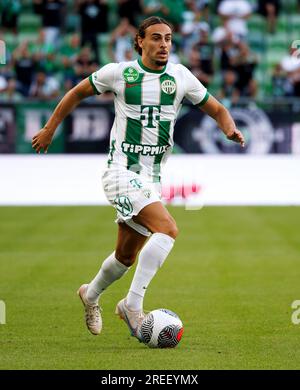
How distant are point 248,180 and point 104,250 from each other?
8.24 m

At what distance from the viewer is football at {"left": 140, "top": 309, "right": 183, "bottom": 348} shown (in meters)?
8.10

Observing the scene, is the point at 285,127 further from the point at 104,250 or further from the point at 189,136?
the point at 104,250

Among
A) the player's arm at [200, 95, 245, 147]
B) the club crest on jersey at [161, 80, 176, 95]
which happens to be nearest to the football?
the player's arm at [200, 95, 245, 147]

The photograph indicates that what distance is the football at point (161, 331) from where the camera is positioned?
26.6ft

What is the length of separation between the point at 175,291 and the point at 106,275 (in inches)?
110

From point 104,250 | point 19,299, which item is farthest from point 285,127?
point 19,299

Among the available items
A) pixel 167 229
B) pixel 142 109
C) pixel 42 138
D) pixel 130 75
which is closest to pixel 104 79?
pixel 130 75

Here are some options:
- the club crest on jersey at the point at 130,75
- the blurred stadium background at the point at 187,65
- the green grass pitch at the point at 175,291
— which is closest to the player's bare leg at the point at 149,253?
the green grass pitch at the point at 175,291

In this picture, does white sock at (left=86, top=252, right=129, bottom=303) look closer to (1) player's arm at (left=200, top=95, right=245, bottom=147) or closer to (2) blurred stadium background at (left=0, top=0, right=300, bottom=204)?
(1) player's arm at (left=200, top=95, right=245, bottom=147)

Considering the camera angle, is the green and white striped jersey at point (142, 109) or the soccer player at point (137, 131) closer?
the soccer player at point (137, 131)

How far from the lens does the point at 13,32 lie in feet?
91.2

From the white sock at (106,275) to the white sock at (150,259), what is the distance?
0.40 m

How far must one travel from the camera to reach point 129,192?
27.4 feet

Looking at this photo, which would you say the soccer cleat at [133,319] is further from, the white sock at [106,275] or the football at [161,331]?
the white sock at [106,275]
